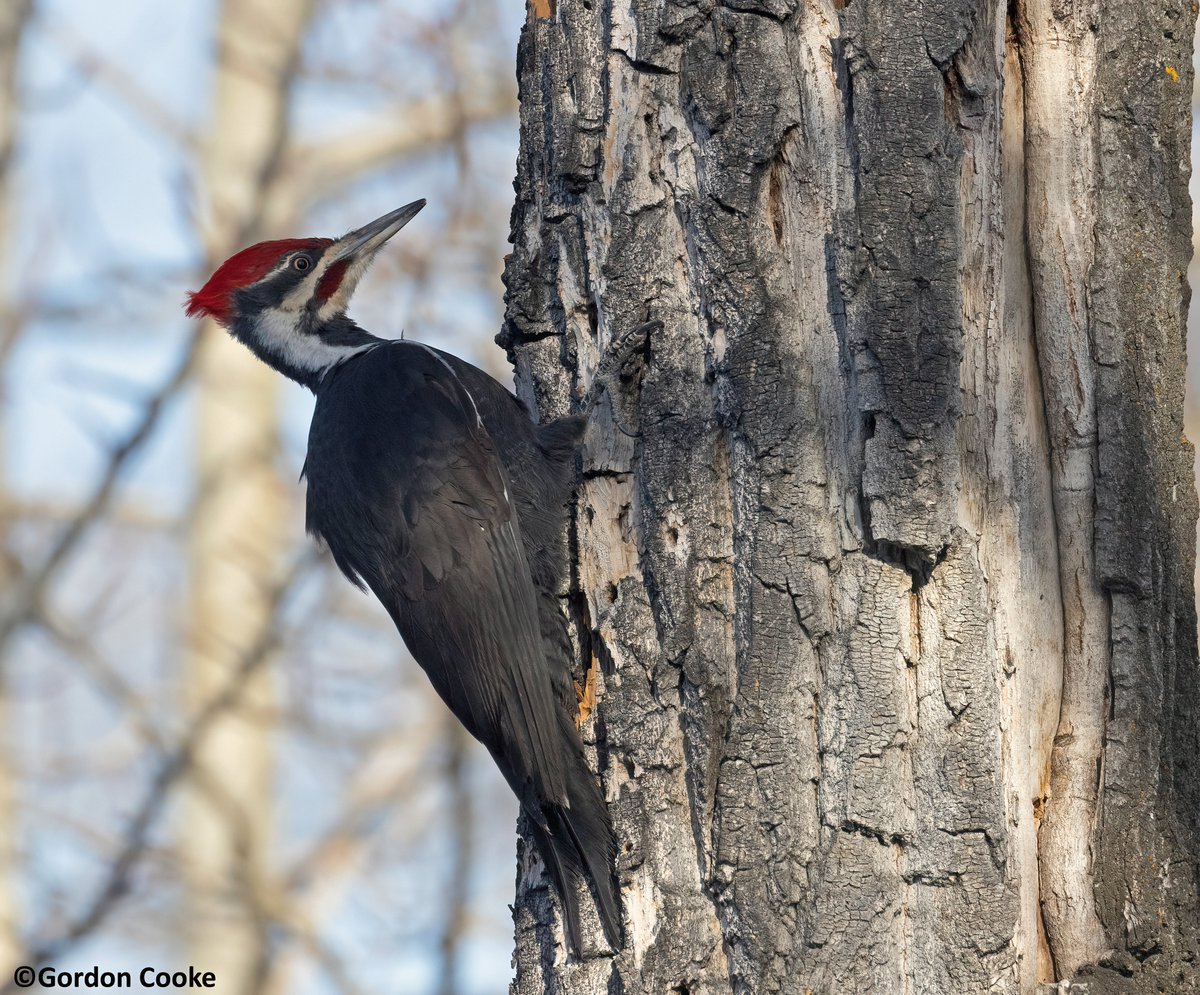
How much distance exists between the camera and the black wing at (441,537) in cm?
236

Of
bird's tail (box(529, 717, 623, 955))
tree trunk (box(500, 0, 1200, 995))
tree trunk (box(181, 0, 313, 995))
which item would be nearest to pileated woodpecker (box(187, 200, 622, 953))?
bird's tail (box(529, 717, 623, 955))

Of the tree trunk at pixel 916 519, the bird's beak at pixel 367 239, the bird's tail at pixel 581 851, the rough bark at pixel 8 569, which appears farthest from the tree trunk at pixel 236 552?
the tree trunk at pixel 916 519

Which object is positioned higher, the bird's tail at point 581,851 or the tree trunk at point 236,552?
the tree trunk at point 236,552

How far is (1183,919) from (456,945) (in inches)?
207

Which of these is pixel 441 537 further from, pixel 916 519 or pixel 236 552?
pixel 236 552

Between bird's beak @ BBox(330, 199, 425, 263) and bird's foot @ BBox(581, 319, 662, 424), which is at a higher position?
bird's beak @ BBox(330, 199, 425, 263)

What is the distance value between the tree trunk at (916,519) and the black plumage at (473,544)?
16 centimetres

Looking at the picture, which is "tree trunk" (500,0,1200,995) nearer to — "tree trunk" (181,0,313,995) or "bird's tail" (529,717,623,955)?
"bird's tail" (529,717,623,955)

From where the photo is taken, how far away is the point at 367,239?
3451mm

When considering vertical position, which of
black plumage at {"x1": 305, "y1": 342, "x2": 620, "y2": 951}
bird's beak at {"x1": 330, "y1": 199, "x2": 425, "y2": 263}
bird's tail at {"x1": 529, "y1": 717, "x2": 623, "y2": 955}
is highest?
bird's beak at {"x1": 330, "y1": 199, "x2": 425, "y2": 263}

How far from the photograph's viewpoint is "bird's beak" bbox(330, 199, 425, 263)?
3.39 m

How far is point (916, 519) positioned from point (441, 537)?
116 centimetres

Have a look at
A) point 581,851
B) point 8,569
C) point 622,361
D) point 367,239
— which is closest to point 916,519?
point 622,361

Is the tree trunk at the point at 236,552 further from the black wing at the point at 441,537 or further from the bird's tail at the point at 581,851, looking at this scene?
the bird's tail at the point at 581,851
